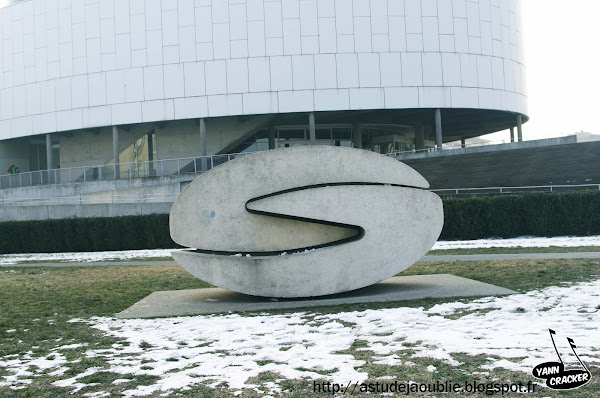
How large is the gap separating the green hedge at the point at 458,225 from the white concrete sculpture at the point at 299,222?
1539 centimetres

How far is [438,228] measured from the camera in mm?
10758

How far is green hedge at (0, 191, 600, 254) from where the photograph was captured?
2394 centimetres

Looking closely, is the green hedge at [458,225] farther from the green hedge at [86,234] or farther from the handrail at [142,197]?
the handrail at [142,197]

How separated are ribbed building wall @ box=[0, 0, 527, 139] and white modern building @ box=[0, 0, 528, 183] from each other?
0.07m

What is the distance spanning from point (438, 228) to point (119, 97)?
123 ft

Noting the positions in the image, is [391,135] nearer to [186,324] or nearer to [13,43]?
[13,43]

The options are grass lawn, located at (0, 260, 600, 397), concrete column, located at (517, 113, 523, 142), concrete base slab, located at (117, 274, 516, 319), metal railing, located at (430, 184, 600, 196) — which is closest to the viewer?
grass lawn, located at (0, 260, 600, 397)

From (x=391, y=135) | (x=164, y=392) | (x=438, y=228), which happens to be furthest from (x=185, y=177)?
(x=164, y=392)

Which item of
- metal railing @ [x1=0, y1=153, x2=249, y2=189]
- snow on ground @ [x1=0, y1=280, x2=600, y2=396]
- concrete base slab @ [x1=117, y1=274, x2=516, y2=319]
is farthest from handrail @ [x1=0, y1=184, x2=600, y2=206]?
snow on ground @ [x1=0, y1=280, x2=600, y2=396]

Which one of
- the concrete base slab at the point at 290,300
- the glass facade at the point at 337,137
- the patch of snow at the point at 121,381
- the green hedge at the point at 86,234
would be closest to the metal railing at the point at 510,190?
the green hedge at the point at 86,234

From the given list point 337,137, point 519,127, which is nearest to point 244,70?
point 337,137

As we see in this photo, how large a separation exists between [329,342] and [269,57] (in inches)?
1472

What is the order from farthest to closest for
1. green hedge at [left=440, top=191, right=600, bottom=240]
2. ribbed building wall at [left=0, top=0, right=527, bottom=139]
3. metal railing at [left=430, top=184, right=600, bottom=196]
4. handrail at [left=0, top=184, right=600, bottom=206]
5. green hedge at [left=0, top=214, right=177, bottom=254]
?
ribbed building wall at [left=0, top=0, right=527, bottom=139], handrail at [left=0, top=184, right=600, bottom=206], metal railing at [left=430, top=184, right=600, bottom=196], green hedge at [left=0, top=214, right=177, bottom=254], green hedge at [left=440, top=191, right=600, bottom=240]

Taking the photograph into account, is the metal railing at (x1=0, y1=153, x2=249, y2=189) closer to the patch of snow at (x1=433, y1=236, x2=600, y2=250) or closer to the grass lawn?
the patch of snow at (x1=433, y1=236, x2=600, y2=250)
